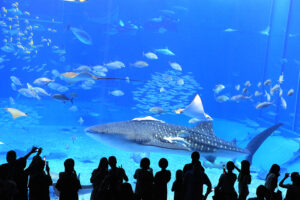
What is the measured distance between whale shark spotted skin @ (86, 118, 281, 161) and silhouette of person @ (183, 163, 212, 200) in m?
1.51

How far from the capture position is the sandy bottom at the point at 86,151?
620 centimetres

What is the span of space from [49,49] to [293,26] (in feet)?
70.0

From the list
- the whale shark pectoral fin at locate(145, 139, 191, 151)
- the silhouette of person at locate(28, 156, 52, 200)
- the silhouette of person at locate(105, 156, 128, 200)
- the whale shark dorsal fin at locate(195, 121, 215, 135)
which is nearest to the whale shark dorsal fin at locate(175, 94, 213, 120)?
the whale shark dorsal fin at locate(195, 121, 215, 135)

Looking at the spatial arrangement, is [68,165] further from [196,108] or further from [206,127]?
[196,108]

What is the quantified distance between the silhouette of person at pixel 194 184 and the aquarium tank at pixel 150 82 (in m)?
1.55

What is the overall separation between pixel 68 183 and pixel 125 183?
0.48 m

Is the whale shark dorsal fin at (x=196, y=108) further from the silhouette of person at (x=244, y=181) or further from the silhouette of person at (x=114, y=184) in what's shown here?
the silhouette of person at (x=114, y=184)

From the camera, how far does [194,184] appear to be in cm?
240

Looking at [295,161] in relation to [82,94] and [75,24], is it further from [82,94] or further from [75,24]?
[75,24]

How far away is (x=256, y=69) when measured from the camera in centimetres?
2480

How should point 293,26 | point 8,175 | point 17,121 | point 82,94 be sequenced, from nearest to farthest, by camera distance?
point 8,175, point 17,121, point 293,26, point 82,94

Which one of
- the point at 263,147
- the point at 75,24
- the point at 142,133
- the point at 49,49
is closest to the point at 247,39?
the point at 75,24

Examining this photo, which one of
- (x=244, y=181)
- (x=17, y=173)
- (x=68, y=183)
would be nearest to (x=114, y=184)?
(x=68, y=183)

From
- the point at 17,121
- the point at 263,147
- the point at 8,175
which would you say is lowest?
the point at 8,175
